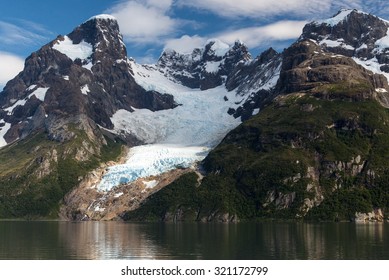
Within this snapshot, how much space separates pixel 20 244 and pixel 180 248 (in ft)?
149

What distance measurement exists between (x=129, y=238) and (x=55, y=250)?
146ft
